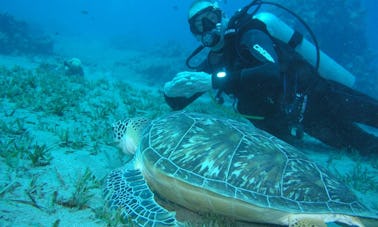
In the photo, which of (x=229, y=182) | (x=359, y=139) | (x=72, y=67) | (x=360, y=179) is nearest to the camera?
(x=229, y=182)

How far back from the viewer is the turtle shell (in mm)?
2434

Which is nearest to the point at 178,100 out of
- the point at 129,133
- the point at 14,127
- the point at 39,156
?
the point at 129,133

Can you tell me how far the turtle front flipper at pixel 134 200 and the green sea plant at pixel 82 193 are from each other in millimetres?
177

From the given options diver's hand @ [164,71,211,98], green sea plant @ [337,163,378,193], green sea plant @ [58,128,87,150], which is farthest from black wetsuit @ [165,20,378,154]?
green sea plant @ [58,128,87,150]

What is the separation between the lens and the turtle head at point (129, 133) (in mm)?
3814

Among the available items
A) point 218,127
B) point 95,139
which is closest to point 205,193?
point 218,127

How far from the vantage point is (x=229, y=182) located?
8.45 ft

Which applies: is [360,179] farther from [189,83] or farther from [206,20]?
[206,20]

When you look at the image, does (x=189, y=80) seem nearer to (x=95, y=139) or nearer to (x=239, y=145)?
(x=239, y=145)

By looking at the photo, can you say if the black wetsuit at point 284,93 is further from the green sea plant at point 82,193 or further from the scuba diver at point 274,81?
the green sea plant at point 82,193

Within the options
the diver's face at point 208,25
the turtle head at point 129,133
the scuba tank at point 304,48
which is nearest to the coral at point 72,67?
the scuba tank at point 304,48

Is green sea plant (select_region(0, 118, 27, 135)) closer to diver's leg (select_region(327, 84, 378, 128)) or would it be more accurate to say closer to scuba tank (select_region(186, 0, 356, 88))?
scuba tank (select_region(186, 0, 356, 88))

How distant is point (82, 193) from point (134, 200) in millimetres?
524

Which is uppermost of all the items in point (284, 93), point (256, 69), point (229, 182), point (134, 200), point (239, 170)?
point (256, 69)
